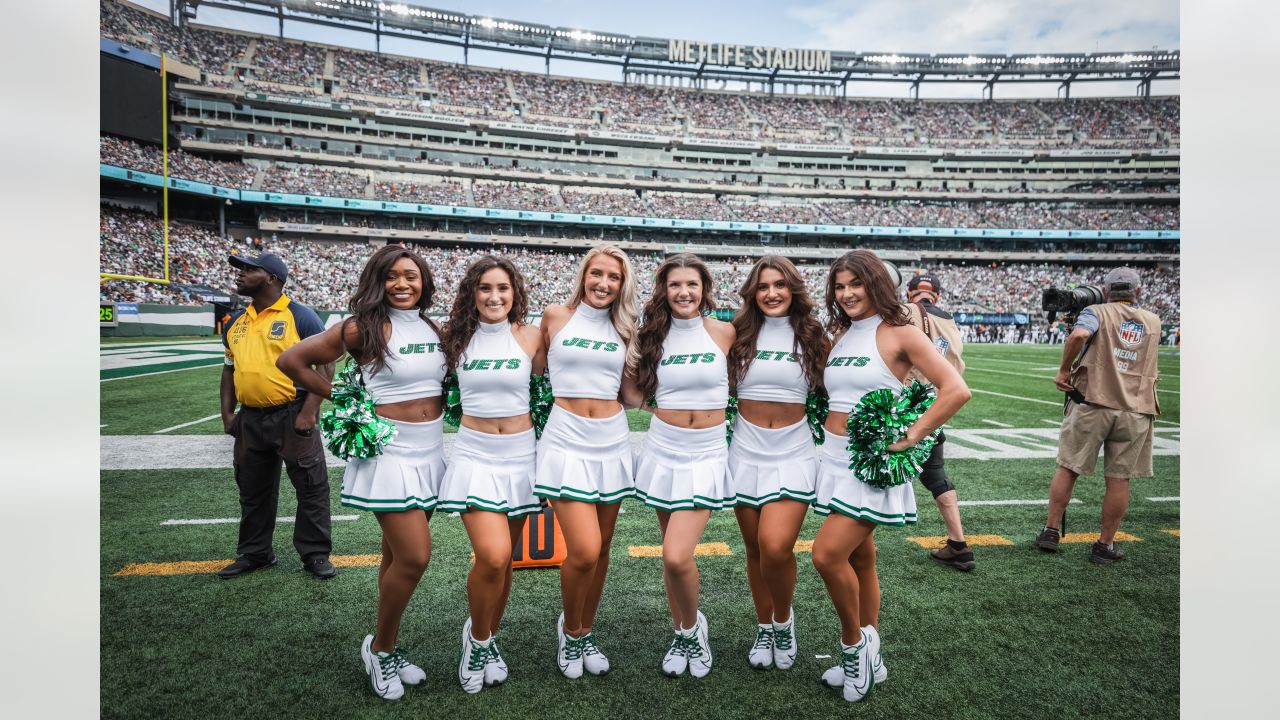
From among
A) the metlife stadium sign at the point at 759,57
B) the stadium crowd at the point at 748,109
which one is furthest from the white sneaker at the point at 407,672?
the metlife stadium sign at the point at 759,57

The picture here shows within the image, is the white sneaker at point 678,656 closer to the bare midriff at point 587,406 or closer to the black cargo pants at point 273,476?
the bare midriff at point 587,406

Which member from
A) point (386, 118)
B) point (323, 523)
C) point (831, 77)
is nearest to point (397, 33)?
point (386, 118)

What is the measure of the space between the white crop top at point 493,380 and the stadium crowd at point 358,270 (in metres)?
24.7

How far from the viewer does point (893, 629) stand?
11.2ft

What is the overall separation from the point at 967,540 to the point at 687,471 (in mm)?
3001

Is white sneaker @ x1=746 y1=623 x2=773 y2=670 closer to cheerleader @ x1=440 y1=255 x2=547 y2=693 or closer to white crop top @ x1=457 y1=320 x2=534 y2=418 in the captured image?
cheerleader @ x1=440 y1=255 x2=547 y2=693

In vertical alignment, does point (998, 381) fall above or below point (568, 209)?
below

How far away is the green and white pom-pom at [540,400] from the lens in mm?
3066

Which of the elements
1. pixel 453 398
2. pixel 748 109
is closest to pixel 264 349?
pixel 453 398

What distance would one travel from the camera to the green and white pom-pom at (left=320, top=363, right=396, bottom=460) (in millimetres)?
2760

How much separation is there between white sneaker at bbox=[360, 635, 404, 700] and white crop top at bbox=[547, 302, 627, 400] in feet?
4.49

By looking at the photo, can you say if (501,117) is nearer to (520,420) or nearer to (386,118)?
(386,118)

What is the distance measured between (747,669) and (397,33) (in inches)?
2051
